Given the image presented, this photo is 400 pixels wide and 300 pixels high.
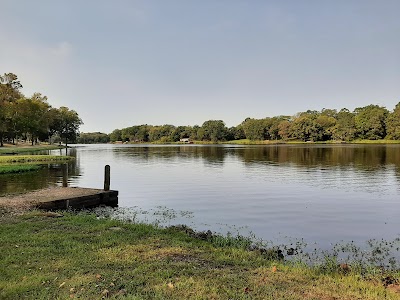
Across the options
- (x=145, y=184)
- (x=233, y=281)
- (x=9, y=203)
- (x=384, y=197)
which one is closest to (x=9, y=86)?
(x=145, y=184)

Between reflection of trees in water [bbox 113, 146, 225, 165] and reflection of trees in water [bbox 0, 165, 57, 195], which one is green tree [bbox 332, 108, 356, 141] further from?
reflection of trees in water [bbox 0, 165, 57, 195]

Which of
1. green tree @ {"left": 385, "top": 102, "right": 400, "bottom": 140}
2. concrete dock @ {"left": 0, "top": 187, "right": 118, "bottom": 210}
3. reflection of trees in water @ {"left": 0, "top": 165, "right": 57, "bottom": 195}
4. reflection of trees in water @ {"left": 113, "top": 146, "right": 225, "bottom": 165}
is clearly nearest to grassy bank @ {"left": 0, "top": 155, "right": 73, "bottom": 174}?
reflection of trees in water @ {"left": 0, "top": 165, "right": 57, "bottom": 195}

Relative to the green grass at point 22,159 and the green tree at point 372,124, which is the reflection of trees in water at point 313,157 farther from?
the green tree at point 372,124

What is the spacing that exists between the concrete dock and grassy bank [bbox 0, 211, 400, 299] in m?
6.17

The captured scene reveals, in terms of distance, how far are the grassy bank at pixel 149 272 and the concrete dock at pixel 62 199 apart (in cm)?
617

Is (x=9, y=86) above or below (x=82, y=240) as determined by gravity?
above

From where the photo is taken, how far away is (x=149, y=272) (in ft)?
23.8

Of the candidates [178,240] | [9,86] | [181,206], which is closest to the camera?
[178,240]

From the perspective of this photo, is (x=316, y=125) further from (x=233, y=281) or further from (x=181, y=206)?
(x=233, y=281)

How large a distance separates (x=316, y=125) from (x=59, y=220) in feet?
521

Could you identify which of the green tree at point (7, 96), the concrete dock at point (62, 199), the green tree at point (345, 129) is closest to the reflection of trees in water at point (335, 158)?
the concrete dock at point (62, 199)

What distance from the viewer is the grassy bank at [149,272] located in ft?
20.5

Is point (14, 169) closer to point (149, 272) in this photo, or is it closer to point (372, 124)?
point (149, 272)

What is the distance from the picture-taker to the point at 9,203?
16531 mm
